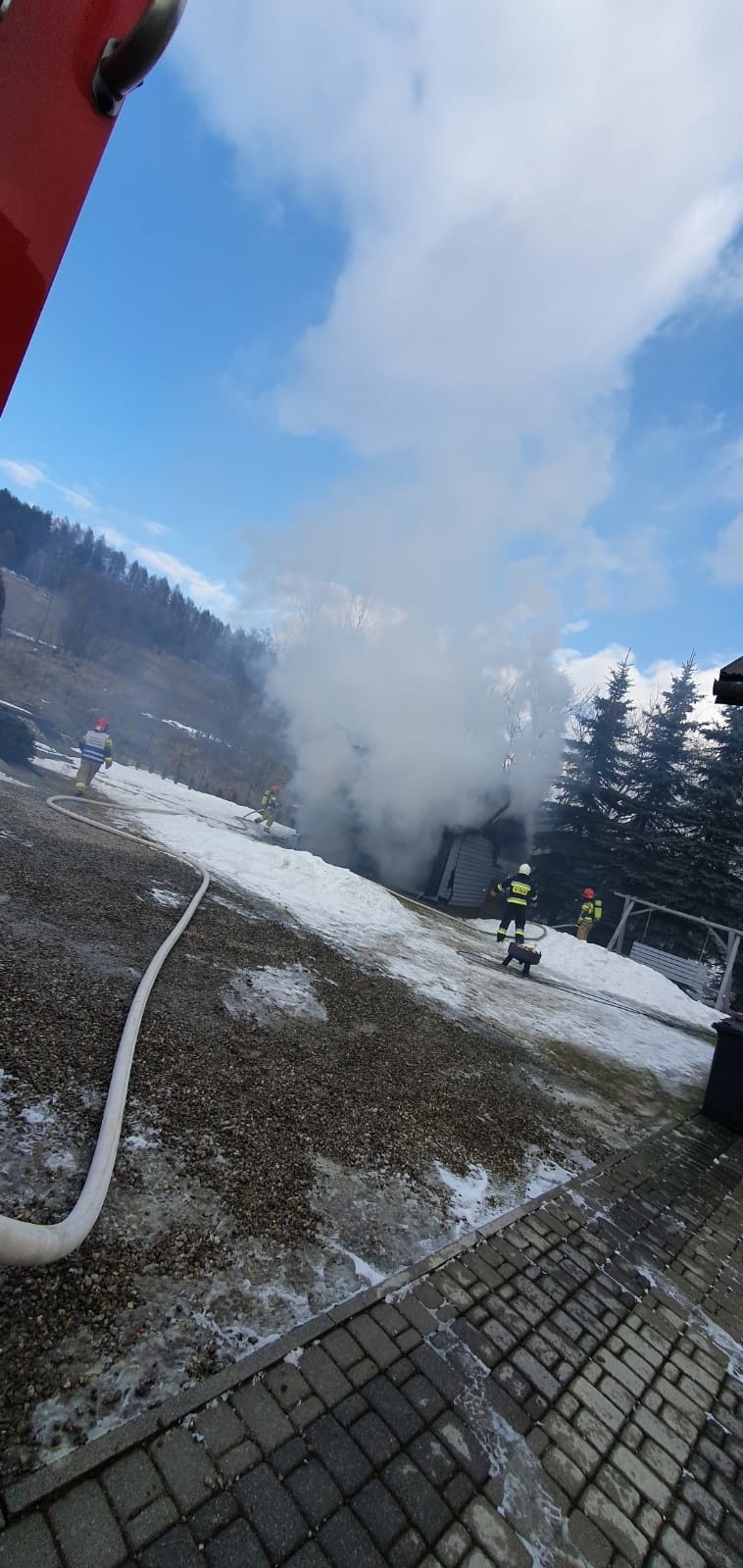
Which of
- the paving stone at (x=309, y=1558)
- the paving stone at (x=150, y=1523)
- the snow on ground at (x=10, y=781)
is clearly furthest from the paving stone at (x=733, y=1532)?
the snow on ground at (x=10, y=781)

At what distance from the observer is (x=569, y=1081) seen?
5871 mm

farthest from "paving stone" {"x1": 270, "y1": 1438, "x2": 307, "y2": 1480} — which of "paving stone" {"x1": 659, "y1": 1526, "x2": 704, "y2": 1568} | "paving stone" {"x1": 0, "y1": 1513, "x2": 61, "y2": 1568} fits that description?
"paving stone" {"x1": 659, "y1": 1526, "x2": 704, "y2": 1568}

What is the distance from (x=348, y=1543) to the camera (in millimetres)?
1674

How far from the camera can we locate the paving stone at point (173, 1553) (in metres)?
1.52

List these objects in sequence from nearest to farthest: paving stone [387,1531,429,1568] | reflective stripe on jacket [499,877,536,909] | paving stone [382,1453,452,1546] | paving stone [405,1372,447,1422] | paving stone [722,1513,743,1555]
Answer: paving stone [387,1531,429,1568], paving stone [382,1453,452,1546], paving stone [722,1513,743,1555], paving stone [405,1372,447,1422], reflective stripe on jacket [499,877,536,909]

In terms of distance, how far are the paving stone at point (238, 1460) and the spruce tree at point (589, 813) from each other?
924 inches

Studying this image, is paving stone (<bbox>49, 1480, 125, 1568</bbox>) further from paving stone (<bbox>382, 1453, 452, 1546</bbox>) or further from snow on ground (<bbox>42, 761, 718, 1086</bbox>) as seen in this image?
snow on ground (<bbox>42, 761, 718, 1086</bbox>)

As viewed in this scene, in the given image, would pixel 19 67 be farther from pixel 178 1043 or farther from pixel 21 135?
pixel 178 1043

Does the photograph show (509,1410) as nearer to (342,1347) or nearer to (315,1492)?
(342,1347)

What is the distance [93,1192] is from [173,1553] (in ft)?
3.31

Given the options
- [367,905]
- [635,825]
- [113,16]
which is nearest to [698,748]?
[635,825]

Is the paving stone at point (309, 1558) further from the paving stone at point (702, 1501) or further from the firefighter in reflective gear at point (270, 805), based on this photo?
the firefighter in reflective gear at point (270, 805)

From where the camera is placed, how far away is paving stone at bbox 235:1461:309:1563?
1620 millimetres

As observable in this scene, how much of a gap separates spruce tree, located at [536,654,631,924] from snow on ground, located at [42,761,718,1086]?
32.5 ft
